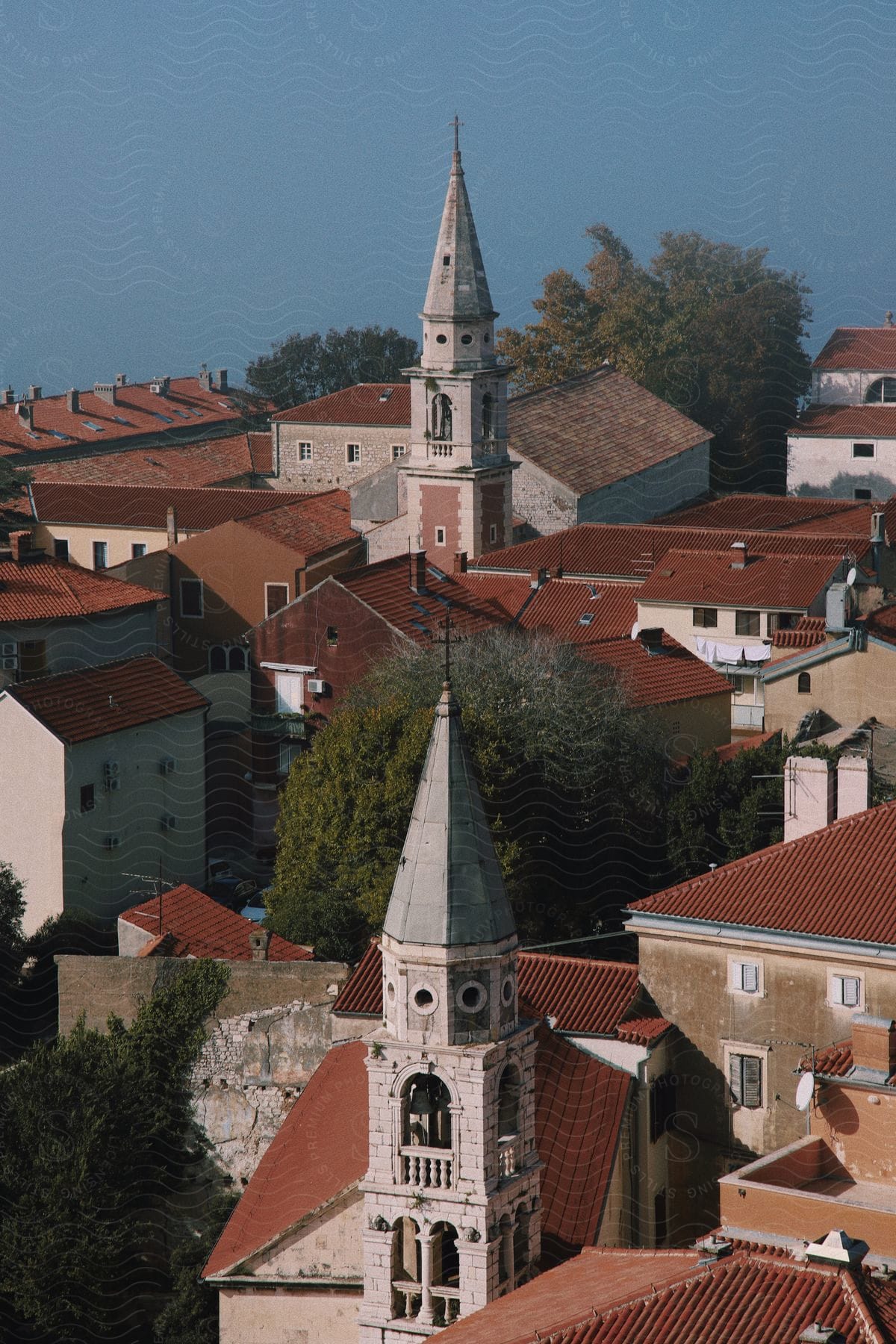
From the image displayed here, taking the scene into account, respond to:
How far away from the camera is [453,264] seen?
28125 millimetres

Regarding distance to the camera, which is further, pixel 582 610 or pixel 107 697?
pixel 582 610

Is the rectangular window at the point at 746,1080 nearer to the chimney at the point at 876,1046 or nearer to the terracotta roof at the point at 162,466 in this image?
the chimney at the point at 876,1046

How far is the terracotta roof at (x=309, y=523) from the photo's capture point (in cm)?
2689

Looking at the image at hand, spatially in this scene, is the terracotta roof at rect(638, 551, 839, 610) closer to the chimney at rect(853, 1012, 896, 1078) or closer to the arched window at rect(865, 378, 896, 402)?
the chimney at rect(853, 1012, 896, 1078)

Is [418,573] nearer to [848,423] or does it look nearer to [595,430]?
[595,430]

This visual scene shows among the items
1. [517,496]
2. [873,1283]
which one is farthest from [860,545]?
[873,1283]

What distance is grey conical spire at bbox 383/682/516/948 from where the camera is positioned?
10242 mm

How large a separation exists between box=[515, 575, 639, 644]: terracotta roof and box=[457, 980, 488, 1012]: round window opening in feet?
38.7

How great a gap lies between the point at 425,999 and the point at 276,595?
53.7 feet

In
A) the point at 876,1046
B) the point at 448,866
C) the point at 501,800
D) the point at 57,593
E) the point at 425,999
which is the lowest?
the point at 876,1046

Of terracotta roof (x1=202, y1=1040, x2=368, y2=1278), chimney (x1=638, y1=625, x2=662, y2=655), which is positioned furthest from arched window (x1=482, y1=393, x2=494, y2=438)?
terracotta roof (x1=202, y1=1040, x2=368, y2=1278)

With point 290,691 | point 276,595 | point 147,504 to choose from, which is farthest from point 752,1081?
point 147,504

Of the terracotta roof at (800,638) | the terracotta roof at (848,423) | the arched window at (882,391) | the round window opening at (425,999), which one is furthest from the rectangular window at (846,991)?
the arched window at (882,391)

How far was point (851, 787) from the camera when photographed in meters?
15.0
